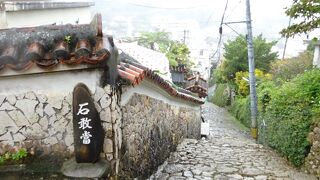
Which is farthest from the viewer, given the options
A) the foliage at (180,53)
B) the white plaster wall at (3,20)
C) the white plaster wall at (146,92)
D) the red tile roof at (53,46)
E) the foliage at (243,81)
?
the foliage at (180,53)

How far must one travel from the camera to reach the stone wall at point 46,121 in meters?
5.21

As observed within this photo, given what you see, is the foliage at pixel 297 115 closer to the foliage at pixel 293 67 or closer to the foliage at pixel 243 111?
the foliage at pixel 293 67

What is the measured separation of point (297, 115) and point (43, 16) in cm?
849

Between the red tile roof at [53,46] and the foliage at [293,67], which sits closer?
the red tile roof at [53,46]

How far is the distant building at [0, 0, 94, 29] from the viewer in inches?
381

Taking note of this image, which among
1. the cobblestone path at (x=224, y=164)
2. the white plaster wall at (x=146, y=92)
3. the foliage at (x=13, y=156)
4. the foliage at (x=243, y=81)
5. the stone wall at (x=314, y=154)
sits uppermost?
the foliage at (x=243, y=81)

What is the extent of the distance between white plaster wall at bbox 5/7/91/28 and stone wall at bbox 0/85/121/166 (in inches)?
208

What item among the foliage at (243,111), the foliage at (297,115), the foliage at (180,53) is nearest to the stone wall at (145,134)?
the foliage at (297,115)

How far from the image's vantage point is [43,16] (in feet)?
38.9

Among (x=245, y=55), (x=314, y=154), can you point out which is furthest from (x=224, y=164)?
(x=245, y=55)

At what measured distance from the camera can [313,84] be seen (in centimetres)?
1042

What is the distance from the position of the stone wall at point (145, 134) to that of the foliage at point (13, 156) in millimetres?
1468

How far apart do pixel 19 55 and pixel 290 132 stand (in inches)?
318

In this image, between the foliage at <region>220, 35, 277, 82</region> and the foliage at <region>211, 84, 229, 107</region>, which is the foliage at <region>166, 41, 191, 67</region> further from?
the foliage at <region>211, 84, 229, 107</region>
